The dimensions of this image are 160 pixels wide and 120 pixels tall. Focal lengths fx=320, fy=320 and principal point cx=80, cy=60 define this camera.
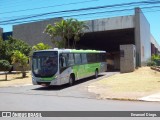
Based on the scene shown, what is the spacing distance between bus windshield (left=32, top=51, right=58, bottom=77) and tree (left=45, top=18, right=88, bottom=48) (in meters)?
19.6

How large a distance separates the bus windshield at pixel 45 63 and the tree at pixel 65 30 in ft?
64.3

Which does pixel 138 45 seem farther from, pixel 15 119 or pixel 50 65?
pixel 15 119

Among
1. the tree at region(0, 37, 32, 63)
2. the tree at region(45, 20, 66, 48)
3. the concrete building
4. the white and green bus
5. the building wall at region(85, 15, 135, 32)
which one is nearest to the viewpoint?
the white and green bus

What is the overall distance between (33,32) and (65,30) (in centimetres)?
810

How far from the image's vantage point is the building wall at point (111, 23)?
40219mm

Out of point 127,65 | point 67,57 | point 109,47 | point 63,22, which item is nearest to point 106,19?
point 63,22

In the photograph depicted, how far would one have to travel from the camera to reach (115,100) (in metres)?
→ 16.5

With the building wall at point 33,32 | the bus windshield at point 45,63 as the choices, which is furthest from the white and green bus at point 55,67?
the building wall at point 33,32

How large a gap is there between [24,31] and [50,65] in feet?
94.9

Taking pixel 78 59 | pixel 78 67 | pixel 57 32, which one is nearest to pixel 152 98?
pixel 78 67

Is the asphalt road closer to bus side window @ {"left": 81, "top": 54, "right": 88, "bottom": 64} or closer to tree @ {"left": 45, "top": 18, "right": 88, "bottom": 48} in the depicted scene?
bus side window @ {"left": 81, "top": 54, "right": 88, "bottom": 64}

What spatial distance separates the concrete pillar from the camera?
34325 mm

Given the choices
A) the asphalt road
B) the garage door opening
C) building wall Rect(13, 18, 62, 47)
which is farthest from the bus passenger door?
building wall Rect(13, 18, 62, 47)

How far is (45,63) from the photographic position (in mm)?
22938
